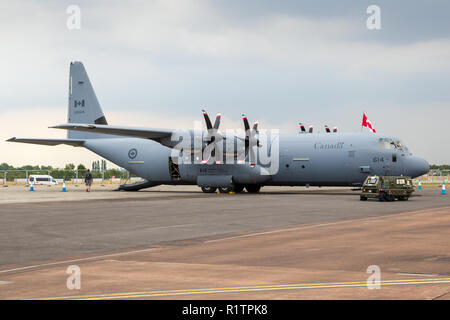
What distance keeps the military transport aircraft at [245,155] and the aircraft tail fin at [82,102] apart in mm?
193

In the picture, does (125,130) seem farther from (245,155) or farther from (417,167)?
(417,167)

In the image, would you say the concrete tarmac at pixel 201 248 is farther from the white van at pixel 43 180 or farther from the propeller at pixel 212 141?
the white van at pixel 43 180

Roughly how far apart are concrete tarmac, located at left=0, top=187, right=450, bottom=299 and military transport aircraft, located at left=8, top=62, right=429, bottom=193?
47.3ft

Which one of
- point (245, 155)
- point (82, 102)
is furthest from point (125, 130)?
point (82, 102)

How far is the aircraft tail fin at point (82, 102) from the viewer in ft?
158

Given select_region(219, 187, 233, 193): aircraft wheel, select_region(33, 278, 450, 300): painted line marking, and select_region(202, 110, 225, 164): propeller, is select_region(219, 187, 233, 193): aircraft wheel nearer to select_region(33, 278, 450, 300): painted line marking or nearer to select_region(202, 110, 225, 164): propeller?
select_region(202, 110, 225, 164): propeller

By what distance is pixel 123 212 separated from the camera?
77.5 ft

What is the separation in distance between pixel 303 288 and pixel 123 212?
16643mm

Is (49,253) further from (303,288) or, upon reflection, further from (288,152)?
(288,152)

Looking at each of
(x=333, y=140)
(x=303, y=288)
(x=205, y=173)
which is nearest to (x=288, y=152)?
(x=333, y=140)

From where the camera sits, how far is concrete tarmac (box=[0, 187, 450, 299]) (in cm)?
871

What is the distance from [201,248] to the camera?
12.7 metres

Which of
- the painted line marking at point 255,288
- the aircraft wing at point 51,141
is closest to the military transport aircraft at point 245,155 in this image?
the aircraft wing at point 51,141

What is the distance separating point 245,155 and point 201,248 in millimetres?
27573
